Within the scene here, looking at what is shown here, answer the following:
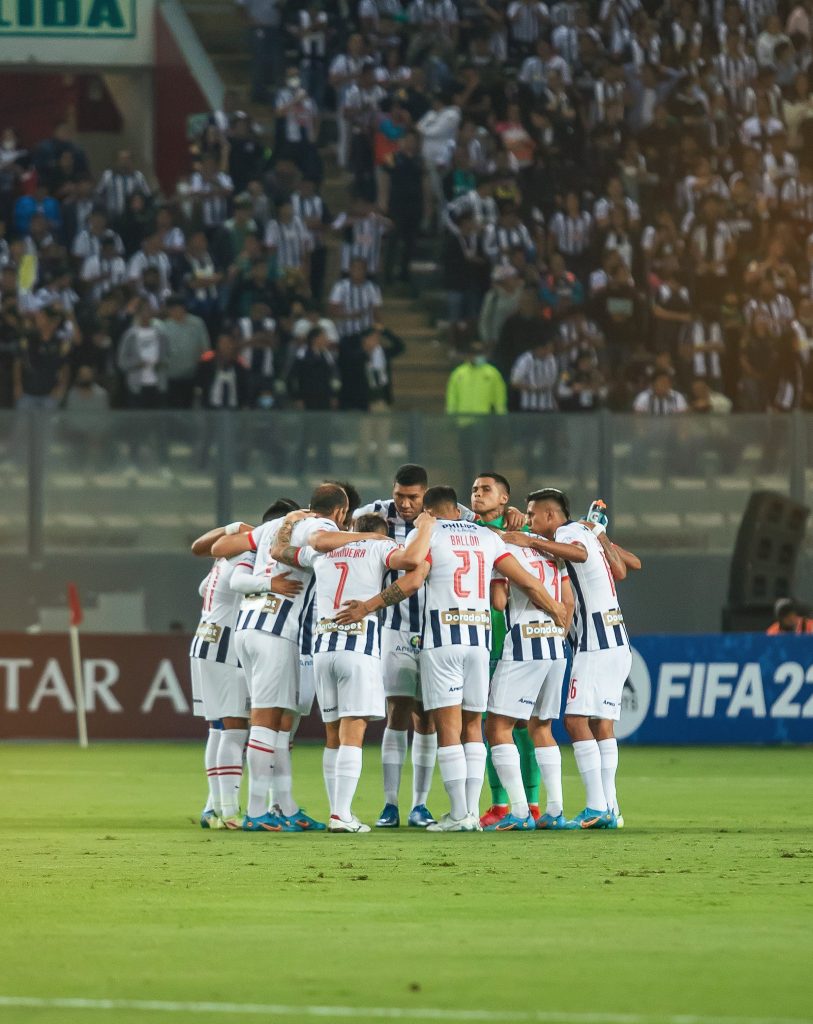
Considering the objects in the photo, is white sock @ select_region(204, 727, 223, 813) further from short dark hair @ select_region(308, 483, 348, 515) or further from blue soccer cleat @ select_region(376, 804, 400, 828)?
short dark hair @ select_region(308, 483, 348, 515)

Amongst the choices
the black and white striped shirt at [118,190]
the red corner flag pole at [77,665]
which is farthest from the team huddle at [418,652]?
the black and white striped shirt at [118,190]

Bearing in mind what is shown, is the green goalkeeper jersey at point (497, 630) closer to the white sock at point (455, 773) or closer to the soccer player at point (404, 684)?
the soccer player at point (404, 684)

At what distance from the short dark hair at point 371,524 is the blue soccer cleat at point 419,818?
1743 millimetres

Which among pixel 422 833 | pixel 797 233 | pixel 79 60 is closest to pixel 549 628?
pixel 422 833

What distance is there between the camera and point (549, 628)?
12.5 meters

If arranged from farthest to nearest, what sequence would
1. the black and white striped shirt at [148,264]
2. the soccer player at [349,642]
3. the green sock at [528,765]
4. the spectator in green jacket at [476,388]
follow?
the black and white striped shirt at [148,264] → the spectator in green jacket at [476,388] → the green sock at [528,765] → the soccer player at [349,642]

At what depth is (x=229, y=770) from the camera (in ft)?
41.4

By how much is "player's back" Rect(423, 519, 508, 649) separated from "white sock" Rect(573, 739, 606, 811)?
0.90 meters

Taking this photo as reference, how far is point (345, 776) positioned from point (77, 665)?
867 cm

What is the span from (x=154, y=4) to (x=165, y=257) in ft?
22.8

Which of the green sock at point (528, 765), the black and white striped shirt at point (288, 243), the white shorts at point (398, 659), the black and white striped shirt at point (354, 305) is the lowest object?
the green sock at point (528, 765)

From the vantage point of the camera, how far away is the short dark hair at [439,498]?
1234cm

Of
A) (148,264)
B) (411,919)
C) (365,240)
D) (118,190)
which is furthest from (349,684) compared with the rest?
(118,190)

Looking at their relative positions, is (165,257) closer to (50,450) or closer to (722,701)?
(50,450)
